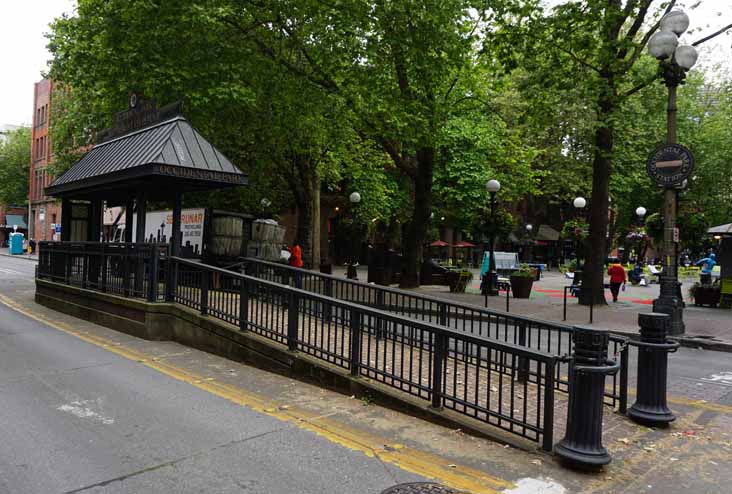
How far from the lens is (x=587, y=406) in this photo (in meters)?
4.54

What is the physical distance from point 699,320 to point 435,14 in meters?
11.2

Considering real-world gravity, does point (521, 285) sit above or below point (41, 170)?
below

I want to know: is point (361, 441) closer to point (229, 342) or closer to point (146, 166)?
point (229, 342)

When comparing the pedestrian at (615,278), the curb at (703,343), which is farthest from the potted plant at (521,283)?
the curb at (703,343)

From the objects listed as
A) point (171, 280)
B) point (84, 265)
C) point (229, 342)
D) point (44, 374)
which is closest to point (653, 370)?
point (229, 342)

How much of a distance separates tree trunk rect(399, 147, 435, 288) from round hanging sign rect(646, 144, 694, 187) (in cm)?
958

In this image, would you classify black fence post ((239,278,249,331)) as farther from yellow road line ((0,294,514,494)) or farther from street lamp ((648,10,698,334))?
street lamp ((648,10,698,334))

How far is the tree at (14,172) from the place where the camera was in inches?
2638

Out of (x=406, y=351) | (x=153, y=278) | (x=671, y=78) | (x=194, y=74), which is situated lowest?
(x=406, y=351)

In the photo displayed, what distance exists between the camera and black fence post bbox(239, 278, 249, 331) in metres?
8.12

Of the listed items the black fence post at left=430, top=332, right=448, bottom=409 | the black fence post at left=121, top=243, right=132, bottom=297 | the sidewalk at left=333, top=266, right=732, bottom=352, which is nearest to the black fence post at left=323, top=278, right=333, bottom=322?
the black fence post at left=430, top=332, right=448, bottom=409

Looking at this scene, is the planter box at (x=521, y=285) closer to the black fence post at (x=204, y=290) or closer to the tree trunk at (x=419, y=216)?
the tree trunk at (x=419, y=216)

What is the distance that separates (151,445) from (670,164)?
11890mm

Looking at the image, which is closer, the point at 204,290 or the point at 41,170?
the point at 204,290
